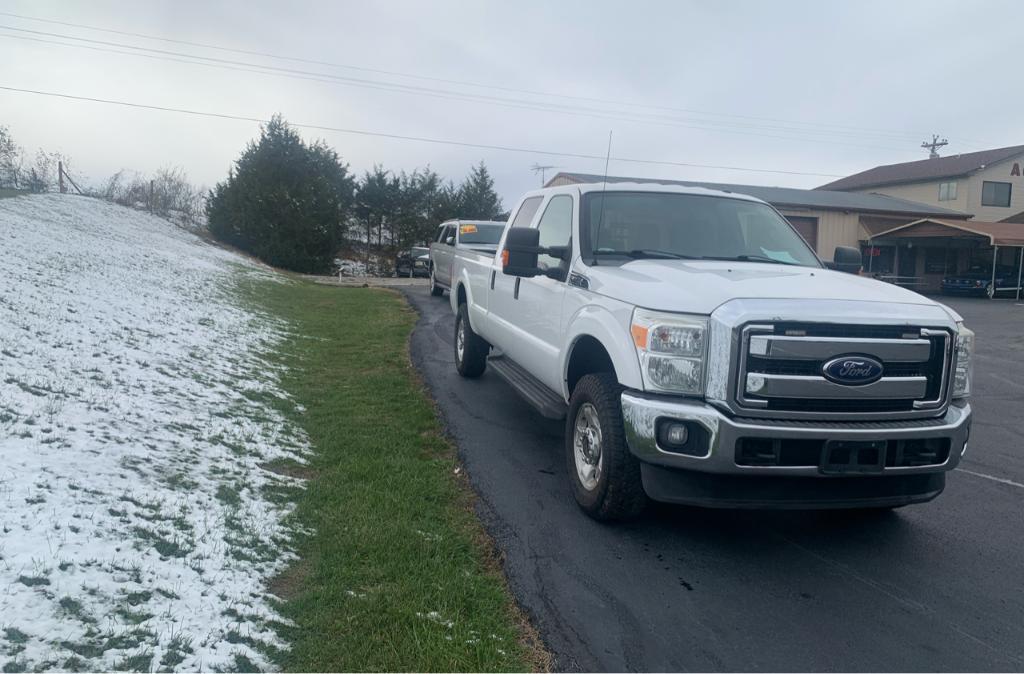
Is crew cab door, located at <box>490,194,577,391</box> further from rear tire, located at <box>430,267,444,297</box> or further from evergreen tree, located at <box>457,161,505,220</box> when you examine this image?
evergreen tree, located at <box>457,161,505,220</box>

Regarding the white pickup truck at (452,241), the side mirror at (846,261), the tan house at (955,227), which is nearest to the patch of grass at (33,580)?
the side mirror at (846,261)

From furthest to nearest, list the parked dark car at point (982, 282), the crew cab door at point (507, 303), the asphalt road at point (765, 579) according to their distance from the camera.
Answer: the parked dark car at point (982, 282) → the crew cab door at point (507, 303) → the asphalt road at point (765, 579)

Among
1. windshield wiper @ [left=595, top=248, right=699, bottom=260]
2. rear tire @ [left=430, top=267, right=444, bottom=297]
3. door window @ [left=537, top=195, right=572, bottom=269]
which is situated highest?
door window @ [left=537, top=195, right=572, bottom=269]

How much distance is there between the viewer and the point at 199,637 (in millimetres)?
2957

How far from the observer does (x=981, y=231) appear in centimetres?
3108

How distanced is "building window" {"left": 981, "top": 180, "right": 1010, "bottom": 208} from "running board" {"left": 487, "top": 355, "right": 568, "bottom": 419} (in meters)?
44.2

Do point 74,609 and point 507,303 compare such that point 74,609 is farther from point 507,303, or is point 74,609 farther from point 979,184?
point 979,184

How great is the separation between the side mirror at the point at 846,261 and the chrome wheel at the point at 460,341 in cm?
433

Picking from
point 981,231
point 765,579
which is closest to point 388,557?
point 765,579

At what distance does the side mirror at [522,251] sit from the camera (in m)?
5.29

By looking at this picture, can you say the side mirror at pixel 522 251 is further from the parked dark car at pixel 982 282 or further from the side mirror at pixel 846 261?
the parked dark car at pixel 982 282

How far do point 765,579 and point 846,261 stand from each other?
119 inches

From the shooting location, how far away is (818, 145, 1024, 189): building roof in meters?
41.0

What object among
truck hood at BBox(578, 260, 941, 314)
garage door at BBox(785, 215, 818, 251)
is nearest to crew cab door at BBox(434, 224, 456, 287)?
truck hood at BBox(578, 260, 941, 314)
